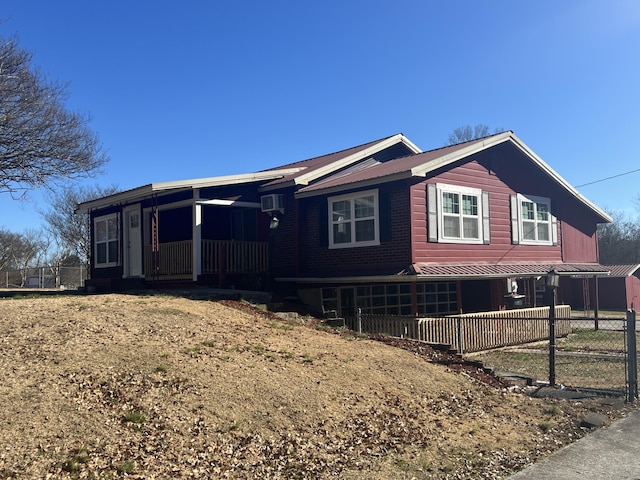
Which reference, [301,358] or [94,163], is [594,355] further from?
[94,163]

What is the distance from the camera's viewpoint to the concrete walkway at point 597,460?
Answer: 602 centimetres

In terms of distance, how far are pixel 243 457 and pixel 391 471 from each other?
1498 millimetres

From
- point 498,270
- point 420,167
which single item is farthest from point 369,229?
point 498,270

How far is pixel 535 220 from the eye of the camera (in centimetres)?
1889

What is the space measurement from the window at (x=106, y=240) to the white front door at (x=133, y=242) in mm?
724

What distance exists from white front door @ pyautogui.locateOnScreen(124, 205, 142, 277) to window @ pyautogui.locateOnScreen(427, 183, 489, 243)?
371 inches

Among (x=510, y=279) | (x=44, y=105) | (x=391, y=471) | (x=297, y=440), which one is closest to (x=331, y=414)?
(x=297, y=440)

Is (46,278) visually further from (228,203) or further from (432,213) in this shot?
(432,213)

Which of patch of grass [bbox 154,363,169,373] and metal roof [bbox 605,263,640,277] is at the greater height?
metal roof [bbox 605,263,640,277]

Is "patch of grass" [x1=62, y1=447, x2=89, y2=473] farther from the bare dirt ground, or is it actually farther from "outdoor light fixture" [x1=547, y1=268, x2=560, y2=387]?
"outdoor light fixture" [x1=547, y1=268, x2=560, y2=387]

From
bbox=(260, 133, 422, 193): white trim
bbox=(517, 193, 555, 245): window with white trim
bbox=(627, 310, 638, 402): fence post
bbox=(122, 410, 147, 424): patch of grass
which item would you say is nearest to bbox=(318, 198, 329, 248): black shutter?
bbox=(260, 133, 422, 193): white trim

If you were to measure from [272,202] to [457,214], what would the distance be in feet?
17.1

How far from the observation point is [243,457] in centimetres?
587

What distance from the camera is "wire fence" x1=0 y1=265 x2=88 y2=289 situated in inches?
1604
